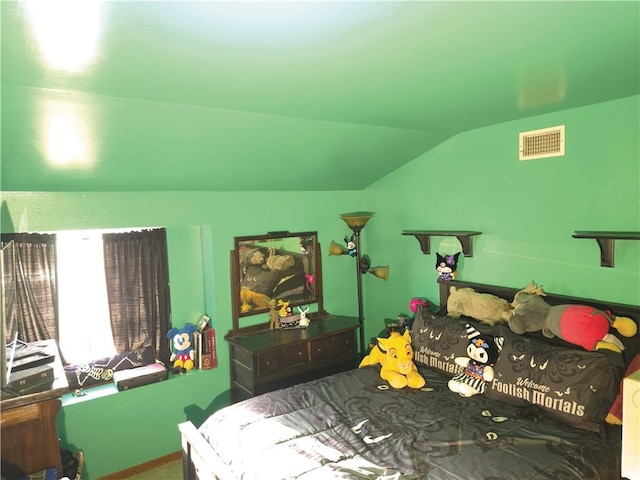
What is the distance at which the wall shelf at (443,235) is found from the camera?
3.08 meters

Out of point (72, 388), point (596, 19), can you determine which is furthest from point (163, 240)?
point (596, 19)

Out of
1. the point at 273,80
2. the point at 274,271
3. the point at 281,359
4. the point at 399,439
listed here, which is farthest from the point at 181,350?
the point at 273,80

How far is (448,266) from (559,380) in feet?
3.92

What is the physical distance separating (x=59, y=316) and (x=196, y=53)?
2.47m

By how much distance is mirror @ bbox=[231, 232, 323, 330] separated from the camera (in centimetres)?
340

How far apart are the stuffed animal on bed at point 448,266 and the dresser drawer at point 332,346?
0.92m

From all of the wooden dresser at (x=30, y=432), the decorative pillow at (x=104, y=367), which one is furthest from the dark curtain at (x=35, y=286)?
the wooden dresser at (x=30, y=432)

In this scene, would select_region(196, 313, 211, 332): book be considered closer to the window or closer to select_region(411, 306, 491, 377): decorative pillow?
the window

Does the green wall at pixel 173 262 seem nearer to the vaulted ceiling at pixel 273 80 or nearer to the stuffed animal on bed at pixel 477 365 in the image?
the vaulted ceiling at pixel 273 80

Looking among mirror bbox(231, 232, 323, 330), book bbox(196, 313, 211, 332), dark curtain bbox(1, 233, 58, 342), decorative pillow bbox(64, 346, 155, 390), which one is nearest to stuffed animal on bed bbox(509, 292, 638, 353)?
mirror bbox(231, 232, 323, 330)

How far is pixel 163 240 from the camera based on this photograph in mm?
→ 3279

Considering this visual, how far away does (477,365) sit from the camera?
2.53 metres

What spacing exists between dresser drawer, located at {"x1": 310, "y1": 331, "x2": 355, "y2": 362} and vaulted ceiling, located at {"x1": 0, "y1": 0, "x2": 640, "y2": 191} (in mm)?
1439

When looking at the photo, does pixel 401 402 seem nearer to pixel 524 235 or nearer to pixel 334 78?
pixel 524 235
